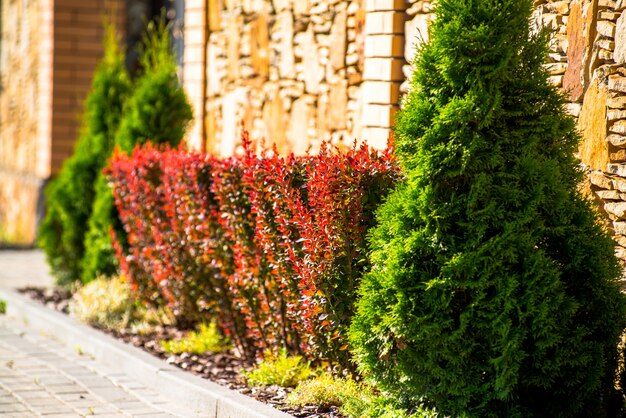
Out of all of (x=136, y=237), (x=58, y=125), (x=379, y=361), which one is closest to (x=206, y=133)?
(x=136, y=237)

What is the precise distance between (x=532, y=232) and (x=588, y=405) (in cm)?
91

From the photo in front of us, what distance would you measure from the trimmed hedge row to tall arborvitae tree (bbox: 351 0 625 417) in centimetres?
60

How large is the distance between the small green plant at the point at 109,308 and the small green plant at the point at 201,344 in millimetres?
967

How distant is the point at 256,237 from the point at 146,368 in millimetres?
1226

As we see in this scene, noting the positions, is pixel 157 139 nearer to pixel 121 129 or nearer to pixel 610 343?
pixel 121 129

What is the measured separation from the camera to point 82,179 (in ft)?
29.8

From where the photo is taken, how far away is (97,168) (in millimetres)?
9141

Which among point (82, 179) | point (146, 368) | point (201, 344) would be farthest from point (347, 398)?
point (82, 179)

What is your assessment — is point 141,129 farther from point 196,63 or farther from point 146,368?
point 146,368

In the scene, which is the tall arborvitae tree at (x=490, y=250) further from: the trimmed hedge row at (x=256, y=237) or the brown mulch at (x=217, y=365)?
the brown mulch at (x=217, y=365)

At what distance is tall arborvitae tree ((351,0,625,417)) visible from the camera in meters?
4.29

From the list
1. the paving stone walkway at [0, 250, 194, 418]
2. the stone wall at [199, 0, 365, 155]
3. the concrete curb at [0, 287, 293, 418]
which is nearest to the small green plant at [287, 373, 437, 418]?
the concrete curb at [0, 287, 293, 418]

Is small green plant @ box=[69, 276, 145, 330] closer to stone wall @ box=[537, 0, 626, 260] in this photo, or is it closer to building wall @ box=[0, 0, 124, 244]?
stone wall @ box=[537, 0, 626, 260]

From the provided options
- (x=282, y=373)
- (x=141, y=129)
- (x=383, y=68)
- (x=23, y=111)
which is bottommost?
(x=282, y=373)
